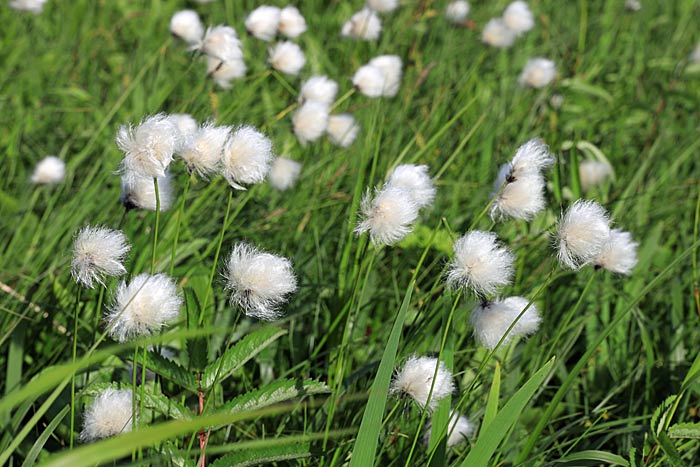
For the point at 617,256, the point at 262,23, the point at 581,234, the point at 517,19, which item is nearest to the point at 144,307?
the point at 581,234

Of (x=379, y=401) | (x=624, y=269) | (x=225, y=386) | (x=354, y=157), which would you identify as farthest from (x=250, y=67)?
(x=379, y=401)

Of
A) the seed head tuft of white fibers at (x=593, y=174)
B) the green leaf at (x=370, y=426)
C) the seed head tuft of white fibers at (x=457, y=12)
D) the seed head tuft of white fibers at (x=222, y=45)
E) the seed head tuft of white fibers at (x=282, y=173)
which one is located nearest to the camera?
the green leaf at (x=370, y=426)

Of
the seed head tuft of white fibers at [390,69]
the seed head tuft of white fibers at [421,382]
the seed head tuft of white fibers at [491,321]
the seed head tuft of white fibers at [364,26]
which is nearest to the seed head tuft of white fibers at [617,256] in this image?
the seed head tuft of white fibers at [491,321]

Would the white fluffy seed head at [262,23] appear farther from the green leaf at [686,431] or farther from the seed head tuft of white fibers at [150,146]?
the green leaf at [686,431]

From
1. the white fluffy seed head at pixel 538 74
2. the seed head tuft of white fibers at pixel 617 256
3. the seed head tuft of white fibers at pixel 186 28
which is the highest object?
the seed head tuft of white fibers at pixel 186 28

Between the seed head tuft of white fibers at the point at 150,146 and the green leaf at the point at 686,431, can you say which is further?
the green leaf at the point at 686,431

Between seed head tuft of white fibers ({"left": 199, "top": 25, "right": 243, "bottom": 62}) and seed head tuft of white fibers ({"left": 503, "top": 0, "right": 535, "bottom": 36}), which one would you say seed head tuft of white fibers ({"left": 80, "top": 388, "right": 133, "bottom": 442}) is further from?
seed head tuft of white fibers ({"left": 503, "top": 0, "right": 535, "bottom": 36})

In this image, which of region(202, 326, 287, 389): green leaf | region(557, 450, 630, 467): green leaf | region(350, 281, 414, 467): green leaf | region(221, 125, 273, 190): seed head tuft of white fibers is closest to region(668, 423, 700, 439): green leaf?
region(557, 450, 630, 467): green leaf

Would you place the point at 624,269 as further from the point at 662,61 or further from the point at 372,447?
the point at 662,61
